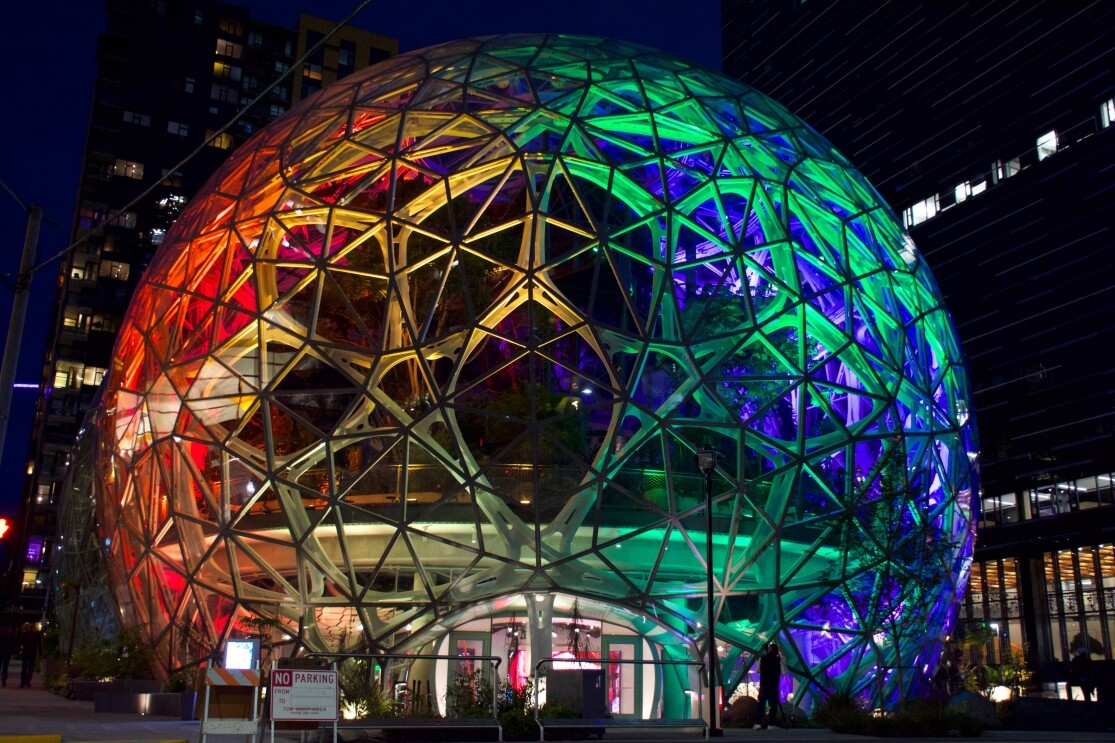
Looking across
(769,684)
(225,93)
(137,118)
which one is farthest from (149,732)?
(225,93)

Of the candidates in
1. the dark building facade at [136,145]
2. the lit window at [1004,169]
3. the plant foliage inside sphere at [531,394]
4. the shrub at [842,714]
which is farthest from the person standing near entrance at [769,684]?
the dark building facade at [136,145]

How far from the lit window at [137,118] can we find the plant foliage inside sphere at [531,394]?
78255 millimetres

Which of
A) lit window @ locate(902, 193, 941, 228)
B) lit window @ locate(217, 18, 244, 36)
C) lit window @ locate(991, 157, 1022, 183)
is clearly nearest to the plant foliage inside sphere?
lit window @ locate(991, 157, 1022, 183)

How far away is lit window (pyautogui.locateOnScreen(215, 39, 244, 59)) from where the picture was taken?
347ft

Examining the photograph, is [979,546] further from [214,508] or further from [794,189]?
[214,508]

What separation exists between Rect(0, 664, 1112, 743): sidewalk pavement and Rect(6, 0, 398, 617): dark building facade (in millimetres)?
72861

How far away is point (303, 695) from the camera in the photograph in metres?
13.9

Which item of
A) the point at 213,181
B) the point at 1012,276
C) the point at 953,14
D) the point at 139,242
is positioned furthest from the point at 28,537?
the point at 953,14

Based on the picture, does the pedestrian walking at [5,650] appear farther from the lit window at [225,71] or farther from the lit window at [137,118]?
the lit window at [225,71]

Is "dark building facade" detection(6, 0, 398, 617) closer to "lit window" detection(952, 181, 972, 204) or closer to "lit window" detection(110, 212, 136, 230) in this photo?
"lit window" detection(110, 212, 136, 230)

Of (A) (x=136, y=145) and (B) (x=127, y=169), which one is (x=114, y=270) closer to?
(B) (x=127, y=169)

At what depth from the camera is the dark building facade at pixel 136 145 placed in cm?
9308

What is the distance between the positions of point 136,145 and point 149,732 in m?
91.1

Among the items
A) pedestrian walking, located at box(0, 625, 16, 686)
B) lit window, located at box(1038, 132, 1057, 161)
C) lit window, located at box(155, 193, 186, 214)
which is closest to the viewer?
pedestrian walking, located at box(0, 625, 16, 686)
